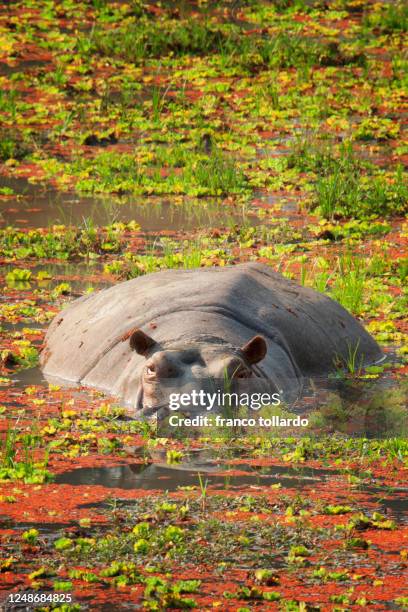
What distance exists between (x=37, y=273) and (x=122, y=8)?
1090 centimetres

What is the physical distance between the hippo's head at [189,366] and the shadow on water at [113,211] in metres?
5.10

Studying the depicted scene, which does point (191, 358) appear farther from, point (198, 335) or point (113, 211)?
point (113, 211)

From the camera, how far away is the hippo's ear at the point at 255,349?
24.2ft

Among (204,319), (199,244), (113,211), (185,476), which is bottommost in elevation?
(113,211)

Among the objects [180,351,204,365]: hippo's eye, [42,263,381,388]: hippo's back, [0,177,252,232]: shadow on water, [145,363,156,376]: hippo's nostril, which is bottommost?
[0,177,252,232]: shadow on water

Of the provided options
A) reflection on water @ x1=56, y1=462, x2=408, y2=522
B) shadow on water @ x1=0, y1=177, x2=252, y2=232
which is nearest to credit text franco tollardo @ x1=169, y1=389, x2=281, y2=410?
reflection on water @ x1=56, y1=462, x2=408, y2=522

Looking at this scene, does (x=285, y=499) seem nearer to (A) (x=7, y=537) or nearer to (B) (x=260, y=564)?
(B) (x=260, y=564)

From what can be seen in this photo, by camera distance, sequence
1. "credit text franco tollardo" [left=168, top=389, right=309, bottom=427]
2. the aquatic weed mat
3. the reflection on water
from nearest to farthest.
Result: the aquatic weed mat < the reflection on water < "credit text franco tollardo" [left=168, top=389, right=309, bottom=427]

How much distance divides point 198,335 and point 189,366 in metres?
0.44

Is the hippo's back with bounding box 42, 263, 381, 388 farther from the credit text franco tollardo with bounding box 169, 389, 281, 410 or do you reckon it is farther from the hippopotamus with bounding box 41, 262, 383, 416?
the credit text franco tollardo with bounding box 169, 389, 281, 410

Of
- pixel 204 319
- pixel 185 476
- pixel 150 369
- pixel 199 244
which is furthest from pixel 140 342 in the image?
pixel 199 244

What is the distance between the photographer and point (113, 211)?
1339cm

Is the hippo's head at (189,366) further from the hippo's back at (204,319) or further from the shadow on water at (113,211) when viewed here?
the shadow on water at (113,211)

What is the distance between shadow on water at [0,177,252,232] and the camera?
12992 millimetres
